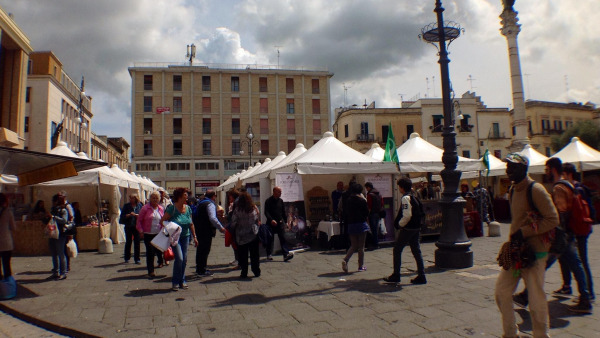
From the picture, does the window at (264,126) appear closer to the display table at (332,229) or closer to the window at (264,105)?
the window at (264,105)

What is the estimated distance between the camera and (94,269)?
8039 millimetres

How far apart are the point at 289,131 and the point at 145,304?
42.9m

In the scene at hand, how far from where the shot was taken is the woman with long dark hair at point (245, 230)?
6.56 meters

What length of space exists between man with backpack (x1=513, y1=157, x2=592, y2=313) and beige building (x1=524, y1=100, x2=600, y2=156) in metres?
48.5

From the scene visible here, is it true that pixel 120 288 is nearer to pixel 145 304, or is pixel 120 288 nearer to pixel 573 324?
pixel 145 304

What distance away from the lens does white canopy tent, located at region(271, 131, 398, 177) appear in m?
9.34

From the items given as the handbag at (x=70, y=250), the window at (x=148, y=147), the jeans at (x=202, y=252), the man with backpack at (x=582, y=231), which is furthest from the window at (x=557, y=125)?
the handbag at (x=70, y=250)

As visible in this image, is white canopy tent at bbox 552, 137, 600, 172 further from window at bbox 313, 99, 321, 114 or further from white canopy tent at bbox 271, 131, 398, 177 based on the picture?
window at bbox 313, 99, 321, 114

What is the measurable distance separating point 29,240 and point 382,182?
952cm

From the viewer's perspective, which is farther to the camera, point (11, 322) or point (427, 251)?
point (427, 251)

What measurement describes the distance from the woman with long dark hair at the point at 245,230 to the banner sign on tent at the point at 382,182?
4.31m

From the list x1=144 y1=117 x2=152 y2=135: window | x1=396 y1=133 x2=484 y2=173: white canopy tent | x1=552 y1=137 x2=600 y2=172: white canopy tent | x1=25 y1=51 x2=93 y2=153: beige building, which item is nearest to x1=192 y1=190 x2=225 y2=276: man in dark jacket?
x1=396 y1=133 x2=484 y2=173: white canopy tent

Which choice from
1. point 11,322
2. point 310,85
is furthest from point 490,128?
point 11,322

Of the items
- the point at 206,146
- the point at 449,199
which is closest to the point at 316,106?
the point at 206,146
